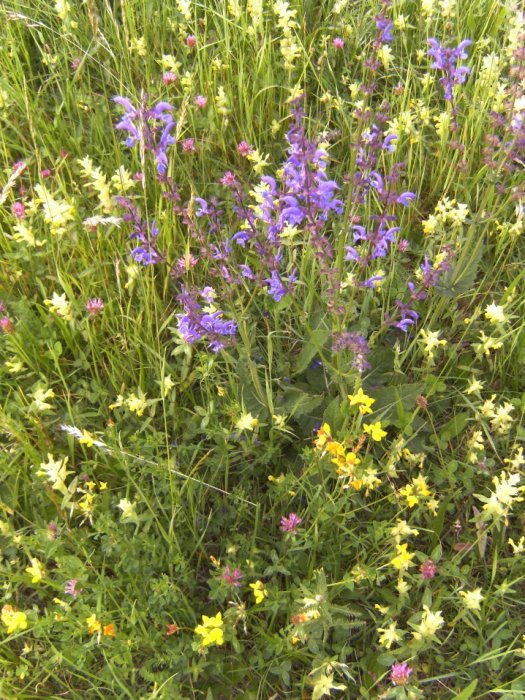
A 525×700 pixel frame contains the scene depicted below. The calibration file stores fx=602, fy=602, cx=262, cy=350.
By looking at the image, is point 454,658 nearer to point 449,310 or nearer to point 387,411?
point 387,411

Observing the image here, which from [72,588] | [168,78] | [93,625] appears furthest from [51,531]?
[168,78]

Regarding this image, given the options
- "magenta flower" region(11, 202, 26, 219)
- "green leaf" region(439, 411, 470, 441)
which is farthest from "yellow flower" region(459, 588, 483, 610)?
"magenta flower" region(11, 202, 26, 219)

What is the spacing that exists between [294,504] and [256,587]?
0.42 metres

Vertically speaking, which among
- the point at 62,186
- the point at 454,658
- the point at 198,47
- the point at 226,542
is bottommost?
the point at 454,658

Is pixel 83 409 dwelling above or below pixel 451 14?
below

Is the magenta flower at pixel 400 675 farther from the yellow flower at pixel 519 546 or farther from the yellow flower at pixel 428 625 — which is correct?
the yellow flower at pixel 519 546

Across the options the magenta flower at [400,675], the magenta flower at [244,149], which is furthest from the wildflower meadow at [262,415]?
the magenta flower at [244,149]

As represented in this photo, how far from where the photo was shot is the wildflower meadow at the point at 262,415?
5.91 ft

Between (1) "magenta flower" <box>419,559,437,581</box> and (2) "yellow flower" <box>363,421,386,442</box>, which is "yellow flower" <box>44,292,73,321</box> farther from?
(1) "magenta flower" <box>419,559,437,581</box>

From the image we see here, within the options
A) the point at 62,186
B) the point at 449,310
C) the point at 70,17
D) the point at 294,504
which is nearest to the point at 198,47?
the point at 70,17

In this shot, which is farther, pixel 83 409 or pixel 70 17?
pixel 70 17

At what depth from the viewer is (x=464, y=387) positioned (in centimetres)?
239

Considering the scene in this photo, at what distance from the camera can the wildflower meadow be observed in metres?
1.80

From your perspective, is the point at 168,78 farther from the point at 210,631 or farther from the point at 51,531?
the point at 210,631
